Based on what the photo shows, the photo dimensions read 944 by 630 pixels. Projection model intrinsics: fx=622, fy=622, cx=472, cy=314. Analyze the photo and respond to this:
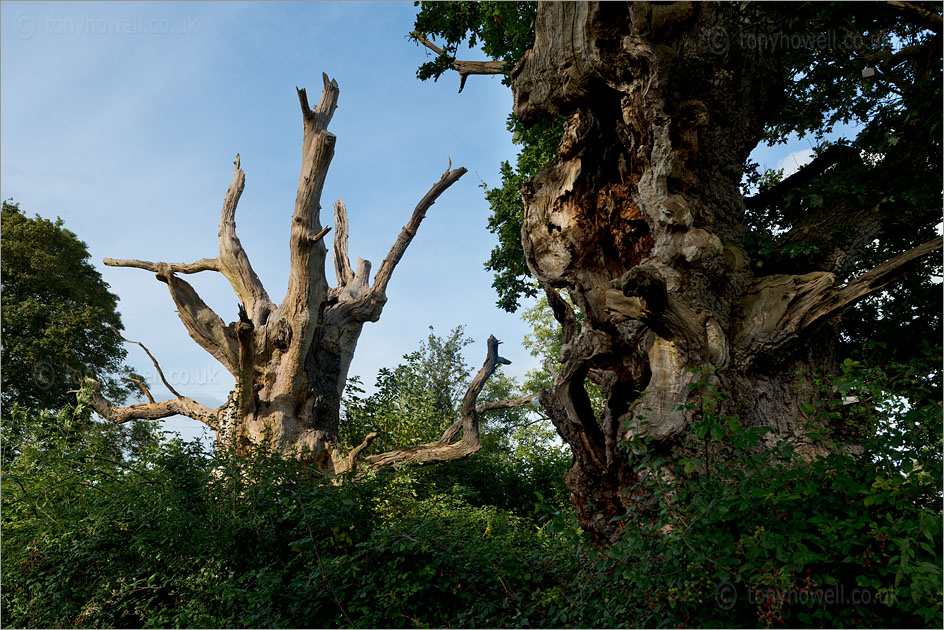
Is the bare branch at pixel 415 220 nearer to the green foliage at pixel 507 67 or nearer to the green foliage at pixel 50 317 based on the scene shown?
the green foliage at pixel 507 67

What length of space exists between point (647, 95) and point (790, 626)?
184 inches

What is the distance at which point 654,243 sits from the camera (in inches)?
253

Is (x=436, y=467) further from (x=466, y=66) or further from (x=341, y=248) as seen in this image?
(x=466, y=66)

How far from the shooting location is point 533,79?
6762mm

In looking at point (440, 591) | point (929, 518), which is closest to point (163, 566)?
point (440, 591)

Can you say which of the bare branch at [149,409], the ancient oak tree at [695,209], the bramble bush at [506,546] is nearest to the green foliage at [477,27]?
the ancient oak tree at [695,209]

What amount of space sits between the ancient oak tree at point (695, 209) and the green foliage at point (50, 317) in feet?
53.7

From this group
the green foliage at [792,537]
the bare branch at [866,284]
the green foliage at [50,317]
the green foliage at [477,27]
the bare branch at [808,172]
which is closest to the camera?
the green foliage at [792,537]

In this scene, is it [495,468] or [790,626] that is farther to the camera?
[495,468]

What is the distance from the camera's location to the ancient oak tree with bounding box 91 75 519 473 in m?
11.2

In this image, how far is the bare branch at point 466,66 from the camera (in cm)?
948

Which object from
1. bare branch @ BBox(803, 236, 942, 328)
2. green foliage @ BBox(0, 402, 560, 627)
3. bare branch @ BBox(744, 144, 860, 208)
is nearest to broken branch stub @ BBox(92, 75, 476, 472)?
green foliage @ BBox(0, 402, 560, 627)

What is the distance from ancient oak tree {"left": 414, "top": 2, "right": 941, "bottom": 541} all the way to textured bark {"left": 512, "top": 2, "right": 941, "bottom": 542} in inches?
0.7

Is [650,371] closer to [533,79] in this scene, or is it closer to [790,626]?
[790,626]
